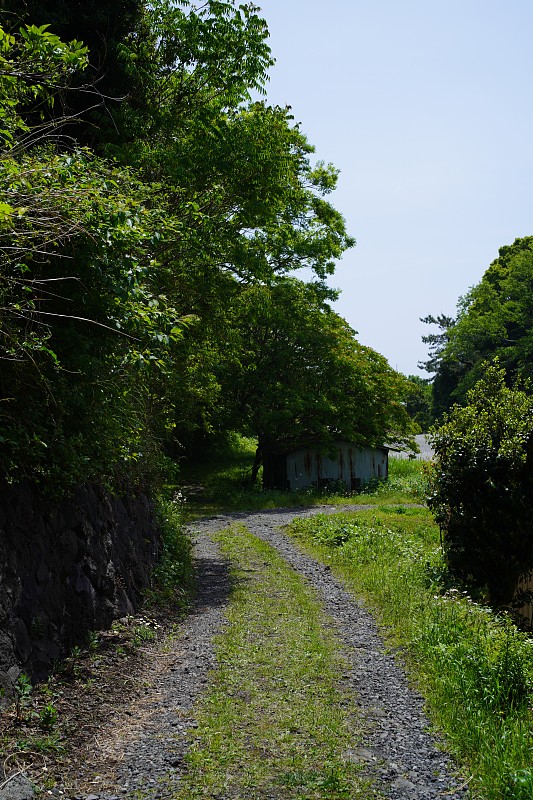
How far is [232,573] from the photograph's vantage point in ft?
44.8

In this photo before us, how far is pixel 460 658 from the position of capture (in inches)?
283

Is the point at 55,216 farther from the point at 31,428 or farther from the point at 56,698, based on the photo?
the point at 56,698

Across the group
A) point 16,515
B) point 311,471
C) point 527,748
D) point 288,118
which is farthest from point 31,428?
point 311,471

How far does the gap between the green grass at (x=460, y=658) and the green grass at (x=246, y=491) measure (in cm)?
1002

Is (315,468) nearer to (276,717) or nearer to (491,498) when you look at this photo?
(491,498)

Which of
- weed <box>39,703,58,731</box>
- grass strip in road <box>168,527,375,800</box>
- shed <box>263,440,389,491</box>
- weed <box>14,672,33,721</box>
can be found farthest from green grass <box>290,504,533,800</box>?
shed <box>263,440,389,491</box>

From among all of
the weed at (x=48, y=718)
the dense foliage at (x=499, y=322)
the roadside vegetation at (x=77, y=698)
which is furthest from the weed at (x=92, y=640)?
the dense foliage at (x=499, y=322)

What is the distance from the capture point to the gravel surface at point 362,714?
516 centimetres

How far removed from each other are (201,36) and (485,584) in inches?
440

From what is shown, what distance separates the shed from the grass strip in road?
21.8 metres

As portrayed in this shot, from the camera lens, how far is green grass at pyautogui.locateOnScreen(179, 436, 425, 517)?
27.5m

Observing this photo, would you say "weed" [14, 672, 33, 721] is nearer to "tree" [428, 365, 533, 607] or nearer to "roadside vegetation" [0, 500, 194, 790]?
"roadside vegetation" [0, 500, 194, 790]

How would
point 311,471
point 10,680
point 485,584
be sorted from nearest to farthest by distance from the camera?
point 10,680 < point 485,584 < point 311,471

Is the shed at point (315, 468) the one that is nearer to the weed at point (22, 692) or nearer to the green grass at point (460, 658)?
the green grass at point (460, 658)
